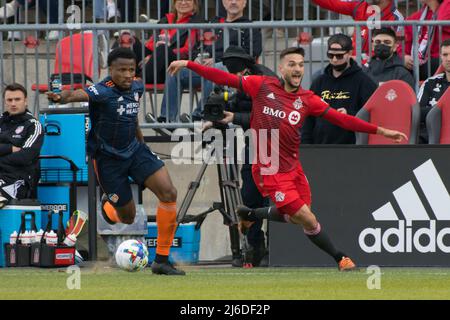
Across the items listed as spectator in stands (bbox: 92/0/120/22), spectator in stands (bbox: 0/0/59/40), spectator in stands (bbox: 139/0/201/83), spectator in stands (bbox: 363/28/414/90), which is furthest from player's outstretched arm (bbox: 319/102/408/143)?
spectator in stands (bbox: 0/0/59/40)

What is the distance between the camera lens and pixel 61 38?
52.5ft

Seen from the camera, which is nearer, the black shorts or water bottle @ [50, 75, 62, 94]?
the black shorts

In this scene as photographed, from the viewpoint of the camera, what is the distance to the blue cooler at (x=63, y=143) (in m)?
→ 15.1

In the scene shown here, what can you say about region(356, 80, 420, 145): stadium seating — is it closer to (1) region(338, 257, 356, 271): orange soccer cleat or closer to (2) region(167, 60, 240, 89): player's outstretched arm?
(2) region(167, 60, 240, 89): player's outstretched arm

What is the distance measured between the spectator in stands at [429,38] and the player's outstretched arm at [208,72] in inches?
125

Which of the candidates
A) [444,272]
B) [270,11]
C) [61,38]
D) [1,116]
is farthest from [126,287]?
[270,11]

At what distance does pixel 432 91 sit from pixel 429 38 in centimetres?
111

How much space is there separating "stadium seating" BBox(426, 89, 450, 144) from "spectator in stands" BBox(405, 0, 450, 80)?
1.53 meters

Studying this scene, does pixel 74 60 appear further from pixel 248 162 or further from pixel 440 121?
pixel 440 121

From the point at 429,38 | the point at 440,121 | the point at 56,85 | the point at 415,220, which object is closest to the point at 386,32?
the point at 429,38

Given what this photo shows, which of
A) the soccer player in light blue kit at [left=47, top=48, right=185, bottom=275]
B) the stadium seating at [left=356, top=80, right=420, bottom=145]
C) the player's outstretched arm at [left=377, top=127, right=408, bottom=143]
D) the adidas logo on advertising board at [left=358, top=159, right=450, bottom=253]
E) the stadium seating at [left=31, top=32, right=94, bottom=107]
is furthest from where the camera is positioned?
the stadium seating at [left=31, top=32, right=94, bottom=107]

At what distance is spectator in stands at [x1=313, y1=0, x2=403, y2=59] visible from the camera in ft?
52.1

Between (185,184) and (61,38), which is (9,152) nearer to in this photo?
(61,38)

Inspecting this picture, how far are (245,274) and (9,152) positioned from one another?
11.2ft
